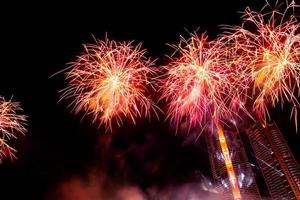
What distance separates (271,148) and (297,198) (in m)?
14.4

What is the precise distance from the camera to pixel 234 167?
83.9 meters

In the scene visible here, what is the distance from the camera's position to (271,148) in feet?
296

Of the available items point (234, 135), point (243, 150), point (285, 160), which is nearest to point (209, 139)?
point (234, 135)

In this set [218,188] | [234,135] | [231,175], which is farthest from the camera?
[234,135]

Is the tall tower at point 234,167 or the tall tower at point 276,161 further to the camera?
the tall tower at point 276,161

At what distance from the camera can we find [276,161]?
9100cm

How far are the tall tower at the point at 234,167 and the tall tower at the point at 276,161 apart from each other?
288 inches

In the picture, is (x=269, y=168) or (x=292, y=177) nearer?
(x=292, y=177)

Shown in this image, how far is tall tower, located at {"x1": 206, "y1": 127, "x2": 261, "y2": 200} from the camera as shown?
78.1 metres

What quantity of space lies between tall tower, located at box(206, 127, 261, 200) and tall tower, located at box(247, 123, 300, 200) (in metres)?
7.32

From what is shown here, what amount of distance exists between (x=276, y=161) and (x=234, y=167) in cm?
1535

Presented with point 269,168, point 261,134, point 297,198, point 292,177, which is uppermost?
point 261,134

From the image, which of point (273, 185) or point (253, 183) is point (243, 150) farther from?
point (273, 185)

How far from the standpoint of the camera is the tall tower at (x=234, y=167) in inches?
3073
